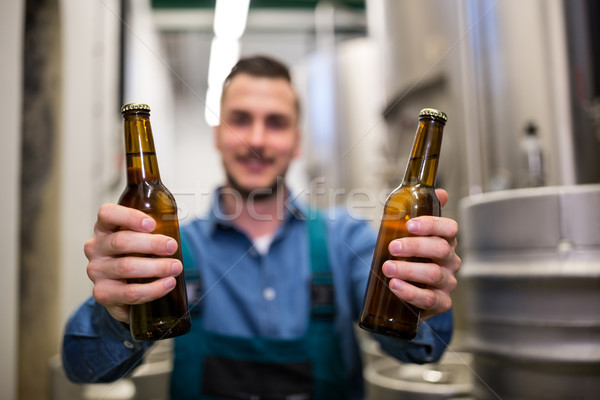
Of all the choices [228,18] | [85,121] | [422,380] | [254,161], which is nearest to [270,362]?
[422,380]

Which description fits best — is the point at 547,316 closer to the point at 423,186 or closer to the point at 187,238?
the point at 423,186

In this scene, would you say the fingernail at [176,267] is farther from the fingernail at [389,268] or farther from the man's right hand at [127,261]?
the fingernail at [389,268]

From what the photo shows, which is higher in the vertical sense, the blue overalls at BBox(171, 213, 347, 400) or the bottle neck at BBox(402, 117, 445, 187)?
the bottle neck at BBox(402, 117, 445, 187)

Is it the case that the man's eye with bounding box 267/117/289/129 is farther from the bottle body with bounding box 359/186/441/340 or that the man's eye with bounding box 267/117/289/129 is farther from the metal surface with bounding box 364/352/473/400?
the metal surface with bounding box 364/352/473/400

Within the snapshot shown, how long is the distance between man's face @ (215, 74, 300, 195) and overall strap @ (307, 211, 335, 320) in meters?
0.16

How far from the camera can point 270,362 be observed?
93 cm

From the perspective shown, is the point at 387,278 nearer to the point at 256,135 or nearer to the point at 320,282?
the point at 256,135

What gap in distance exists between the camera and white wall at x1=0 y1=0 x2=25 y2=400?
0.76 m

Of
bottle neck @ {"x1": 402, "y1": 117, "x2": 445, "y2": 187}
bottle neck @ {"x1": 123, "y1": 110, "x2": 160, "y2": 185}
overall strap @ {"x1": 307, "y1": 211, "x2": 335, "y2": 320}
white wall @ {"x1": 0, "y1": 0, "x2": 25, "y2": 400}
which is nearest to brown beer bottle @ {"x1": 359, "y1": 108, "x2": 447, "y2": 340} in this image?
bottle neck @ {"x1": 402, "y1": 117, "x2": 445, "y2": 187}

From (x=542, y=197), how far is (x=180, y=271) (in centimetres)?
47

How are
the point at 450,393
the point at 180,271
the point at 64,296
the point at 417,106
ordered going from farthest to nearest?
the point at 417,106 < the point at 64,296 < the point at 450,393 < the point at 180,271

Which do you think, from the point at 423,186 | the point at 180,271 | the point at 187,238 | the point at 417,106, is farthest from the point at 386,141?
the point at 180,271

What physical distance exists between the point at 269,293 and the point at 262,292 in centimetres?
2

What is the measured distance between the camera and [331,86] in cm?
282
